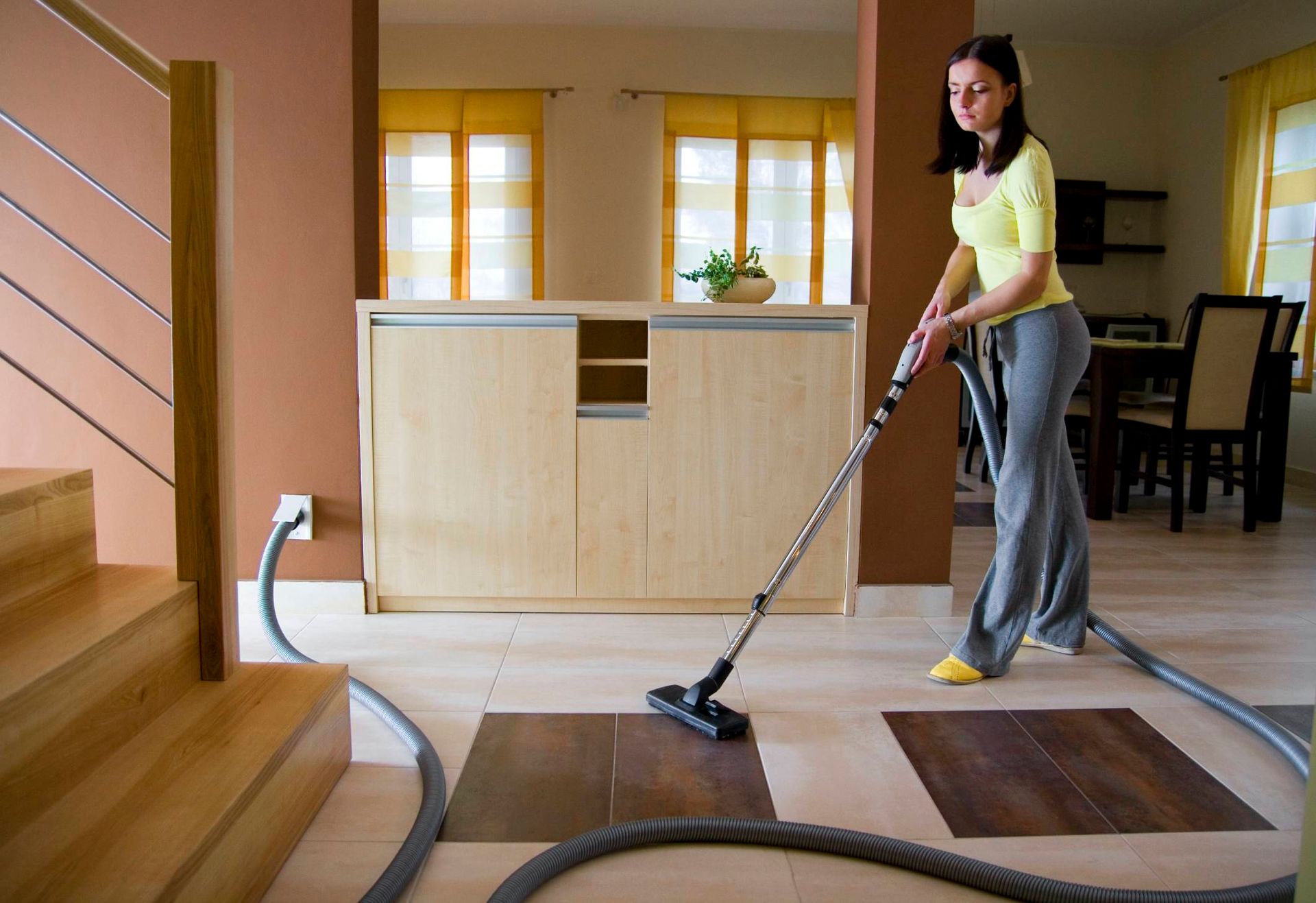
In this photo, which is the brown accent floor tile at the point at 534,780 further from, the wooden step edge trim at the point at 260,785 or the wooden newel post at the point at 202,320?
the wooden newel post at the point at 202,320

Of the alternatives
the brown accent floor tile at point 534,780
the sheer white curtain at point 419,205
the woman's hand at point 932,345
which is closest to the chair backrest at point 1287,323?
the woman's hand at point 932,345

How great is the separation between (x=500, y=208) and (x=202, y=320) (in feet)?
16.1

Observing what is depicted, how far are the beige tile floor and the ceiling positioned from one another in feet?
12.3

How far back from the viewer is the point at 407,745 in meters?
1.83

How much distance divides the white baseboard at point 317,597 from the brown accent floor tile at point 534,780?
0.84 meters

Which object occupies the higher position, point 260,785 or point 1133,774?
point 260,785

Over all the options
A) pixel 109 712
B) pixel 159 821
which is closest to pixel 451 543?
pixel 109 712

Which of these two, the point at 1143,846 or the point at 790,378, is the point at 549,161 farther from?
the point at 1143,846

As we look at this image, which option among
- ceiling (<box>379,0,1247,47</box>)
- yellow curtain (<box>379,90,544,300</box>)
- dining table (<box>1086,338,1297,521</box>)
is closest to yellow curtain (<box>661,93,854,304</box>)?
ceiling (<box>379,0,1247,47</box>)

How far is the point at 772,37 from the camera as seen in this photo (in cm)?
639

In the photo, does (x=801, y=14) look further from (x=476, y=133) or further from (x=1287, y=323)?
(x=1287, y=323)

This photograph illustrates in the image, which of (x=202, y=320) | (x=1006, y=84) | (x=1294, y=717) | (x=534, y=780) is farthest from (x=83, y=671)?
(x=1294, y=717)

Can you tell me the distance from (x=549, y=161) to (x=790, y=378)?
4.18 meters

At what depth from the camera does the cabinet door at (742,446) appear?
264 centimetres
